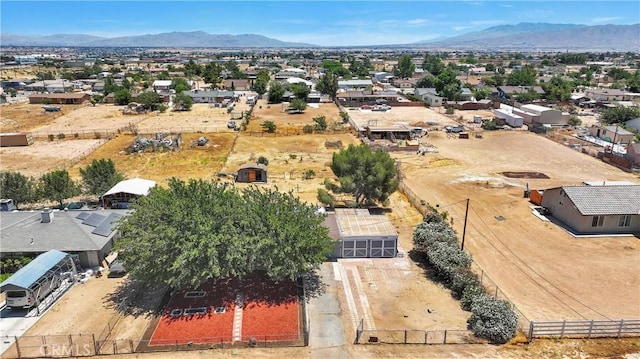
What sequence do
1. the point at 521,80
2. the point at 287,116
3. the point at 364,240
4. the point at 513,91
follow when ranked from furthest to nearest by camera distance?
1. the point at 521,80
2. the point at 513,91
3. the point at 287,116
4. the point at 364,240

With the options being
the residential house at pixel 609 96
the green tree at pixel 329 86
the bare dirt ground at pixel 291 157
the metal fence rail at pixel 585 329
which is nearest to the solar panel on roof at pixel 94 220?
the bare dirt ground at pixel 291 157

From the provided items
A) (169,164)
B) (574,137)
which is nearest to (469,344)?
(169,164)

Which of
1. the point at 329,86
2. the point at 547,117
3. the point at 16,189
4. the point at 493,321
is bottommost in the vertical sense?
the point at 493,321

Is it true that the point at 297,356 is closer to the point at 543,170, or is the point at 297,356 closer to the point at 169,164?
the point at 169,164

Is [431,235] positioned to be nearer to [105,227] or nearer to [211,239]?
[211,239]

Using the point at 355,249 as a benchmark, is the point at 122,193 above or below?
above

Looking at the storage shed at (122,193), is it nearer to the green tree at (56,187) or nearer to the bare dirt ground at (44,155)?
the green tree at (56,187)

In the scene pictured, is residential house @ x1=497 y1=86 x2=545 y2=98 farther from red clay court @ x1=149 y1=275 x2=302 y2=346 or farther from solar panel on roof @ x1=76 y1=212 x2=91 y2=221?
solar panel on roof @ x1=76 y1=212 x2=91 y2=221

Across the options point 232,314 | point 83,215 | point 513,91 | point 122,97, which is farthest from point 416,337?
point 513,91
